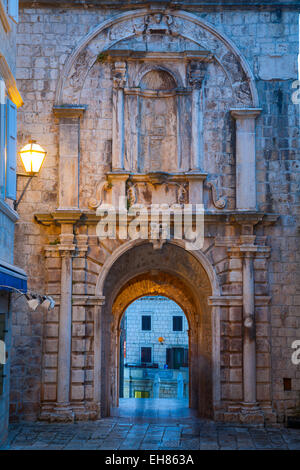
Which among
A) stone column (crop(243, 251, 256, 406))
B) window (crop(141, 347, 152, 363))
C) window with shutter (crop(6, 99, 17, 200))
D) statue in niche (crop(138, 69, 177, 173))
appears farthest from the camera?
window (crop(141, 347, 152, 363))

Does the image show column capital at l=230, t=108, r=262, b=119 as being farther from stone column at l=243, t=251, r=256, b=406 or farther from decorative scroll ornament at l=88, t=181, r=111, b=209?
decorative scroll ornament at l=88, t=181, r=111, b=209

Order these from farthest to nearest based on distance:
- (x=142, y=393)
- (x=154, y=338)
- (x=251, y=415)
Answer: (x=154, y=338) → (x=142, y=393) → (x=251, y=415)

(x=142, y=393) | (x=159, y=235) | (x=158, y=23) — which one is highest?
(x=158, y=23)

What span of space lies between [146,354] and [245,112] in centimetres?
2429

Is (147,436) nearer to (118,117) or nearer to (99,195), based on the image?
(99,195)

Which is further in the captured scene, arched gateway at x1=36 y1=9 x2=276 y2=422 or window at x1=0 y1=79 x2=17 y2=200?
arched gateway at x1=36 y1=9 x2=276 y2=422

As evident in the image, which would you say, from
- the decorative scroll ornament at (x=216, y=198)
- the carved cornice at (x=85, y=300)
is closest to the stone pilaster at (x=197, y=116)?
the decorative scroll ornament at (x=216, y=198)

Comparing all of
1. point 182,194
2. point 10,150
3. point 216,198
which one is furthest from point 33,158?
point 216,198

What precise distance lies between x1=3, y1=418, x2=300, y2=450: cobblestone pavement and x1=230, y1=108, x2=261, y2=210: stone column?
4.38 meters

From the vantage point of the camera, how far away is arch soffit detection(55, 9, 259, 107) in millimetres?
13211

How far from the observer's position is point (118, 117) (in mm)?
13148

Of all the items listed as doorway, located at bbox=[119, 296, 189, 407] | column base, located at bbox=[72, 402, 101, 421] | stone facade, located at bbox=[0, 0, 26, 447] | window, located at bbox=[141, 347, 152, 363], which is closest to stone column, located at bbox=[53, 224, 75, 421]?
column base, located at bbox=[72, 402, 101, 421]

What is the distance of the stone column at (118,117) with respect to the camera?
42.9 ft

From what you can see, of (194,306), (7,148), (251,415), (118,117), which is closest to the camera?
(7,148)
